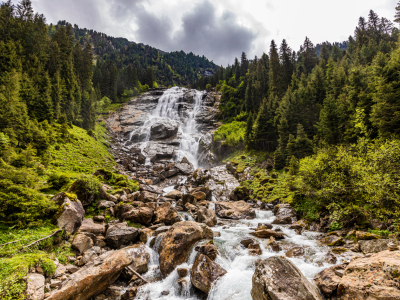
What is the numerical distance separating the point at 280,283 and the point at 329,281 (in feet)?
8.61

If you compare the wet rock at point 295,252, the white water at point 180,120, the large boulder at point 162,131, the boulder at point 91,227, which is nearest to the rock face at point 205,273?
the wet rock at point 295,252

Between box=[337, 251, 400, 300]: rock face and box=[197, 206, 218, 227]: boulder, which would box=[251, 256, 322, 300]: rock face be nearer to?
box=[337, 251, 400, 300]: rock face

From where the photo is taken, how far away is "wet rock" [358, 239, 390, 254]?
10.1 meters

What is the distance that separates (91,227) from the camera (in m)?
13.6

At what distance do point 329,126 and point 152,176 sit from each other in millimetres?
34413

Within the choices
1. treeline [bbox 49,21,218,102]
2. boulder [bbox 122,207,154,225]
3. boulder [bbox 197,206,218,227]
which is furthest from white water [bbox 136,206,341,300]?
treeline [bbox 49,21,218,102]

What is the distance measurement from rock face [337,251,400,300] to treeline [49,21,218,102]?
90.6 meters

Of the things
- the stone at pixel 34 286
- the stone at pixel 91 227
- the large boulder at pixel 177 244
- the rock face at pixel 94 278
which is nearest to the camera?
the stone at pixel 34 286

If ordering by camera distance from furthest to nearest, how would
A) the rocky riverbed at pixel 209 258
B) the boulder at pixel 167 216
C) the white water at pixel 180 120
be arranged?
the white water at pixel 180 120
the boulder at pixel 167 216
the rocky riverbed at pixel 209 258

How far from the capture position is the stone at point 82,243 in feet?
36.5

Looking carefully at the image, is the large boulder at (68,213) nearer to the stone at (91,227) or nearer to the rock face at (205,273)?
the stone at (91,227)

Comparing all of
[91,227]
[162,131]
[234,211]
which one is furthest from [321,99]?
[91,227]

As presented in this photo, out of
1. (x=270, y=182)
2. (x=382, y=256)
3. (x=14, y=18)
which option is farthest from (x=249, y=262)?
(x=14, y=18)

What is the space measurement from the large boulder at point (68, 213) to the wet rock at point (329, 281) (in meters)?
14.8
